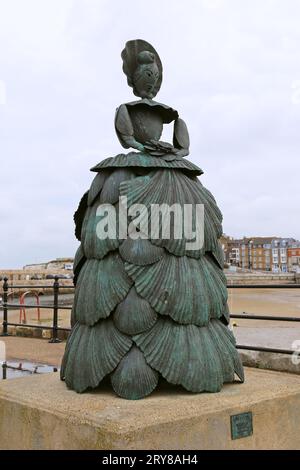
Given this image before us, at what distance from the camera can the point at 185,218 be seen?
9.71ft

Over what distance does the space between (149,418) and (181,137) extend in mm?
1931

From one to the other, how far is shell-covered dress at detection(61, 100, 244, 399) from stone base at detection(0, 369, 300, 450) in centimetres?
13

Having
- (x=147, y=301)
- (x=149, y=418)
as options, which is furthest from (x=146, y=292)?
(x=149, y=418)

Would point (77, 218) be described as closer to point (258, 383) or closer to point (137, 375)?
point (137, 375)

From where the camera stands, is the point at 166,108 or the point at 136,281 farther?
the point at 166,108

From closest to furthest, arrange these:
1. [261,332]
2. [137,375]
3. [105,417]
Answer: [105,417]
[137,375]
[261,332]

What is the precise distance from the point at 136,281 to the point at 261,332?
18.5 feet

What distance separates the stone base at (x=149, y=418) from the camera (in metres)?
2.20

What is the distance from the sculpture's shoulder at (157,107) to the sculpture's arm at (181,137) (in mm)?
60

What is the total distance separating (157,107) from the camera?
3.29 metres

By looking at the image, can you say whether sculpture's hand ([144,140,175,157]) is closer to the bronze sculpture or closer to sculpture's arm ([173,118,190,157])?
the bronze sculpture

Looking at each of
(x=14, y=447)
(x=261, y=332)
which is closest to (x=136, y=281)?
(x=14, y=447)

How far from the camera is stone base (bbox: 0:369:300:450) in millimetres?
2203

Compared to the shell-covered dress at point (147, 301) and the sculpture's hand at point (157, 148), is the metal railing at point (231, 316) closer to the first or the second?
the shell-covered dress at point (147, 301)
